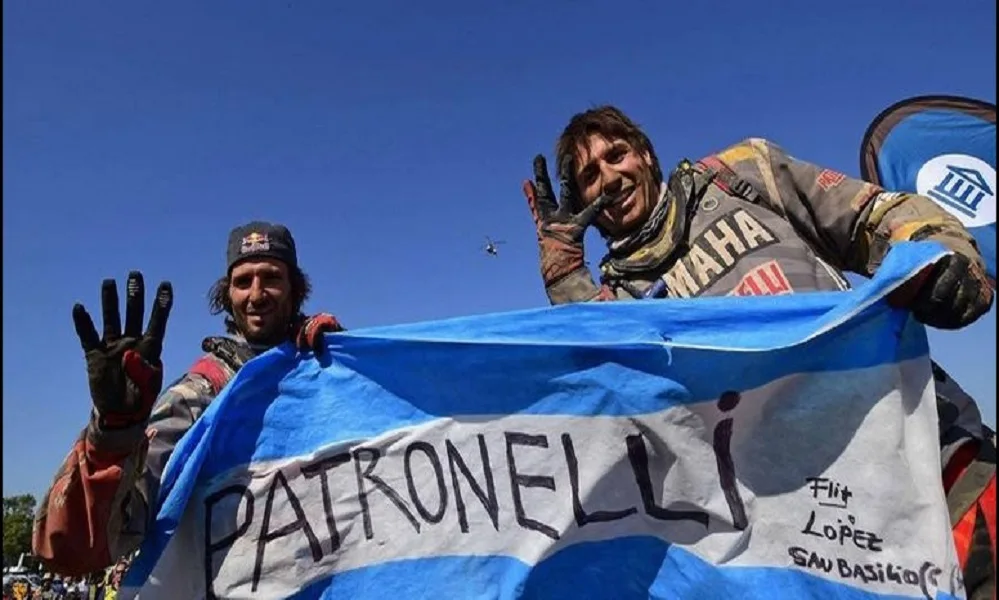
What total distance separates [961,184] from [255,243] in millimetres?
9212

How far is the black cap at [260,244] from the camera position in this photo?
3506mm

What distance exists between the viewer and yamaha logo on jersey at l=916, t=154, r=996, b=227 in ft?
28.9

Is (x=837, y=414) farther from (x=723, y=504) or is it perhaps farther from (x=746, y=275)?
(x=746, y=275)

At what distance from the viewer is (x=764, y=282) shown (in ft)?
8.98

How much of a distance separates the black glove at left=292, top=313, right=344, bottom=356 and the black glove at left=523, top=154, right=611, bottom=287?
959 millimetres

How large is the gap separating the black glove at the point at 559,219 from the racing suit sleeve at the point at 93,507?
1.68 meters

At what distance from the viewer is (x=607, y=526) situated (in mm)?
2223

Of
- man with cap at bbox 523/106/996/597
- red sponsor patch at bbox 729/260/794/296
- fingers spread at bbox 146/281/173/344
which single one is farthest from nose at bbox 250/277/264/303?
red sponsor patch at bbox 729/260/794/296

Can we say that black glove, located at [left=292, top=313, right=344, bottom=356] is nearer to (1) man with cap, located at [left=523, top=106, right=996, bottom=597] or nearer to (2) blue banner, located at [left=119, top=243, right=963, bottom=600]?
(2) blue banner, located at [left=119, top=243, right=963, bottom=600]

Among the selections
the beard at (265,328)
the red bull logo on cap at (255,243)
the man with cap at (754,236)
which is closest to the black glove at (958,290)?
the man with cap at (754,236)

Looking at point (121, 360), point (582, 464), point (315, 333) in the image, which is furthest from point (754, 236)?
point (121, 360)

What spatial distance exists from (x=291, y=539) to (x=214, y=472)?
34cm

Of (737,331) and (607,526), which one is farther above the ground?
(737,331)

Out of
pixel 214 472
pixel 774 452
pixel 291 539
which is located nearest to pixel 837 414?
pixel 774 452
